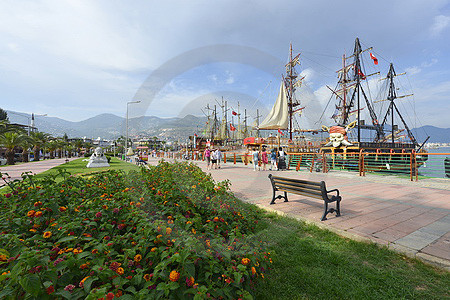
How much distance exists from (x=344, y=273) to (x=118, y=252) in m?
2.70

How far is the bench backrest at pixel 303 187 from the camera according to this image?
4.57 m

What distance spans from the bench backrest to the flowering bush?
2072 millimetres

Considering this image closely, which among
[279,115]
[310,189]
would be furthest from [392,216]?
[279,115]

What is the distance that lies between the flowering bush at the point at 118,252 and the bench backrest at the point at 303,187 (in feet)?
6.80

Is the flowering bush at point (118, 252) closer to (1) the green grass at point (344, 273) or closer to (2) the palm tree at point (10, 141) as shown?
(1) the green grass at point (344, 273)

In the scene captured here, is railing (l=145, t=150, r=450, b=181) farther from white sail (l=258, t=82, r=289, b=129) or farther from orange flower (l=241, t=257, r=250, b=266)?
orange flower (l=241, t=257, r=250, b=266)

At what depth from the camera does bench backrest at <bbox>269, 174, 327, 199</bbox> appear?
4573 mm

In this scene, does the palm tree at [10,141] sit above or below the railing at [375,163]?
above

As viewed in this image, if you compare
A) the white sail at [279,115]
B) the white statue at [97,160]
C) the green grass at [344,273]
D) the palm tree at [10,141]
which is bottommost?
the green grass at [344,273]

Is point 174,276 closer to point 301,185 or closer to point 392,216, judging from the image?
point 301,185

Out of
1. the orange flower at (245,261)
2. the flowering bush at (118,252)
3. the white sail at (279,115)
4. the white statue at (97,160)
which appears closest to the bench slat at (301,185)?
the flowering bush at (118,252)

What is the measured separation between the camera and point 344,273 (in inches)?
105

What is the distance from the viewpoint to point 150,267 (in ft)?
6.07

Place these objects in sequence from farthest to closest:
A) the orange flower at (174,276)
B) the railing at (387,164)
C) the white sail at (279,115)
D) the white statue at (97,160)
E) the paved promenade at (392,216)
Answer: the white sail at (279,115), the white statue at (97,160), the railing at (387,164), the paved promenade at (392,216), the orange flower at (174,276)
